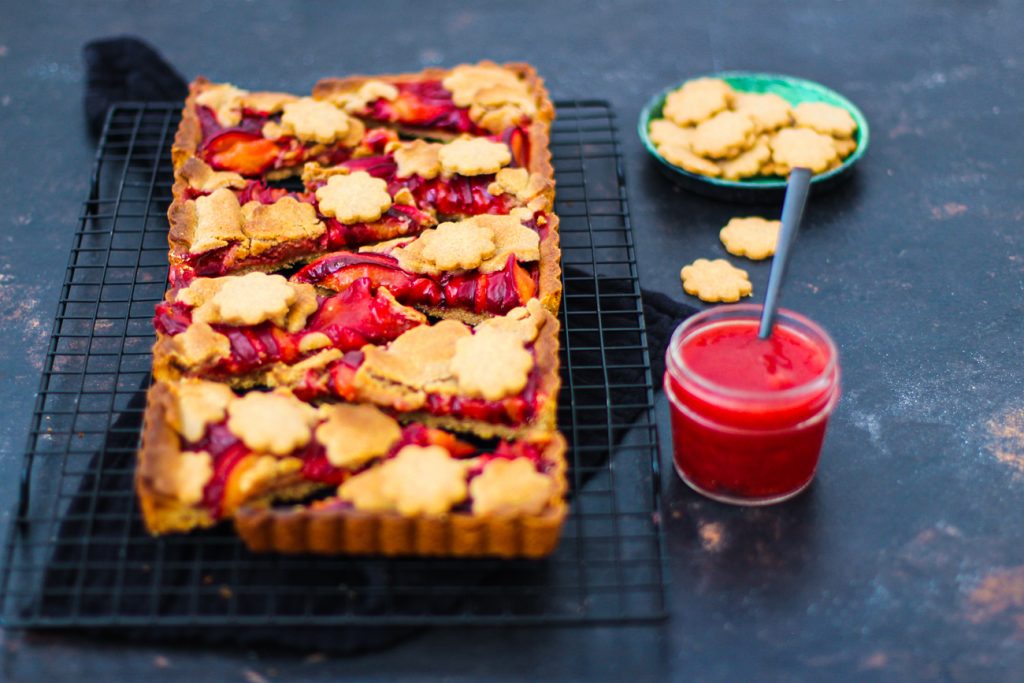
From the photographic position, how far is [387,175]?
502 cm

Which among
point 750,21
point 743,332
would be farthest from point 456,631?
point 750,21

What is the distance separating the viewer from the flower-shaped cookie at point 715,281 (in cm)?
487

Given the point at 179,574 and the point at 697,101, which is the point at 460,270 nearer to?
the point at 179,574

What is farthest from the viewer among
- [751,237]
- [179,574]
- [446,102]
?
[446,102]

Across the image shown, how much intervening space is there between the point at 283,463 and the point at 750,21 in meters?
4.59

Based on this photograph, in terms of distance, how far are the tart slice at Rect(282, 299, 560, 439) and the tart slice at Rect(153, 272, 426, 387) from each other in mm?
99

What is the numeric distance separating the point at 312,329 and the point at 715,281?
181cm

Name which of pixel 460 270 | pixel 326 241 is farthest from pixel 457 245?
pixel 326 241

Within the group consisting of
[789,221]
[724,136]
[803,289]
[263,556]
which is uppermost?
[789,221]

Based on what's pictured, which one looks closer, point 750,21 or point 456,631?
point 456,631

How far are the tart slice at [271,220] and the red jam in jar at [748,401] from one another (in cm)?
151

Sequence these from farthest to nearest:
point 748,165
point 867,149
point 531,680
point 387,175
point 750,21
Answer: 1. point 750,21
2. point 867,149
3. point 748,165
4. point 387,175
5. point 531,680

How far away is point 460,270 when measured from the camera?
14.7ft

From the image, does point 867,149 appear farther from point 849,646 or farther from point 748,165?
point 849,646
